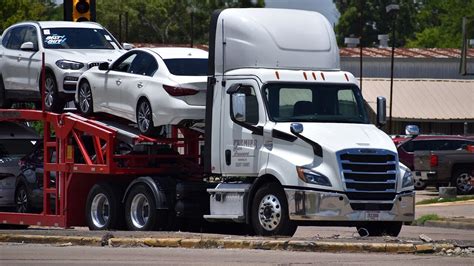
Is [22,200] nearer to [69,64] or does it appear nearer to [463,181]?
[69,64]

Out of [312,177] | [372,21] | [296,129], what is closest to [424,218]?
[312,177]

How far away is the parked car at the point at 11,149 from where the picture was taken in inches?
951

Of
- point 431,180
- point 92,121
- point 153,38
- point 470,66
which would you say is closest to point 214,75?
point 92,121

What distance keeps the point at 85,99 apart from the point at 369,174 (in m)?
5.77

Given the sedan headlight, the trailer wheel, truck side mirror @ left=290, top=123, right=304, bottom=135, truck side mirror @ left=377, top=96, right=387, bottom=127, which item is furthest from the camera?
the sedan headlight

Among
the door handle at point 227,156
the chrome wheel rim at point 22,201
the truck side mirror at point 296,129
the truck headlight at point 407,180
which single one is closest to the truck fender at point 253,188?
the door handle at point 227,156

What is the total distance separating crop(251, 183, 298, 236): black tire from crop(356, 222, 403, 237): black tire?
136 cm

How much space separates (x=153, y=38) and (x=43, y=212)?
85.8 metres

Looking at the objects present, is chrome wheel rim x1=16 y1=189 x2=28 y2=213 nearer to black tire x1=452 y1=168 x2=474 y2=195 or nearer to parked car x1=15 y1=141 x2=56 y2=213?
parked car x1=15 y1=141 x2=56 y2=213

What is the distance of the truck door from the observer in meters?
19.1

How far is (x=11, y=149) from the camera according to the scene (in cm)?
2469

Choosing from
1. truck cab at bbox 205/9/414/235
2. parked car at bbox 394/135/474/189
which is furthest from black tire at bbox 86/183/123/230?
parked car at bbox 394/135/474/189

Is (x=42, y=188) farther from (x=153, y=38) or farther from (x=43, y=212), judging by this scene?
(x=153, y=38)

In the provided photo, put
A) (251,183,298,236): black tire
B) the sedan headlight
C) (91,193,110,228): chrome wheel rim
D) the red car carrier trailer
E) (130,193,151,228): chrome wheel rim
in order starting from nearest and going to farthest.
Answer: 1. (251,183,298,236): black tire
2. (130,193,151,228): chrome wheel rim
3. the red car carrier trailer
4. (91,193,110,228): chrome wheel rim
5. the sedan headlight
